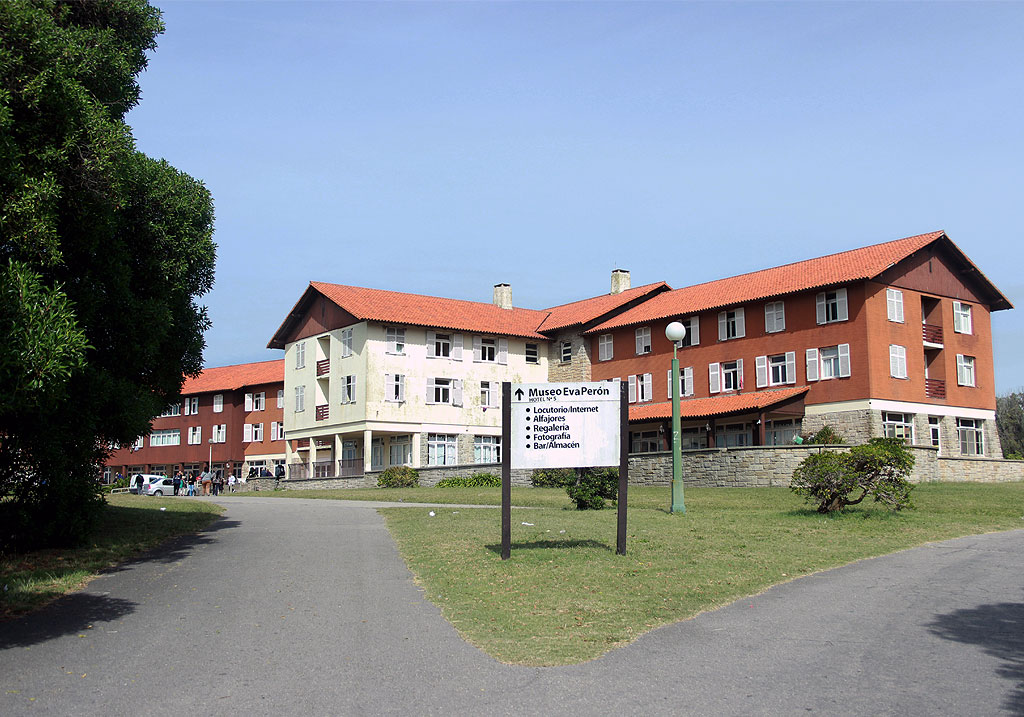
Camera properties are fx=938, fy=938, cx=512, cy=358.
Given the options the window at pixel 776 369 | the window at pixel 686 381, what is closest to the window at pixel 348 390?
the window at pixel 686 381

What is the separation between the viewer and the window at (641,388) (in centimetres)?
4953

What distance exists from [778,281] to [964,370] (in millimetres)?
9376

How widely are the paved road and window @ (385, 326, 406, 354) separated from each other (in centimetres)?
3846

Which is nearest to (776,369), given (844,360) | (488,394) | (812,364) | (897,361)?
(812,364)

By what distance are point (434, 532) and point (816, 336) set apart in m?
28.8

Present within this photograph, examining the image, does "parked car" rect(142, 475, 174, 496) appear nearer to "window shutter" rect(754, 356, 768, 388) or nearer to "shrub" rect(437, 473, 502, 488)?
Answer: "shrub" rect(437, 473, 502, 488)

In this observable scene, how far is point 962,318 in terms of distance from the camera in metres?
44.2

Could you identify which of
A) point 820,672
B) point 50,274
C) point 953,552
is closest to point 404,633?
point 820,672

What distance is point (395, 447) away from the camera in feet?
172

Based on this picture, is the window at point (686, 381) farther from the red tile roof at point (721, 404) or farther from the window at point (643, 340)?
the window at point (643, 340)

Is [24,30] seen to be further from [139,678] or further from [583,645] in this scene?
[583,645]

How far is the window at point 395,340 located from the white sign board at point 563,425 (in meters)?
37.5

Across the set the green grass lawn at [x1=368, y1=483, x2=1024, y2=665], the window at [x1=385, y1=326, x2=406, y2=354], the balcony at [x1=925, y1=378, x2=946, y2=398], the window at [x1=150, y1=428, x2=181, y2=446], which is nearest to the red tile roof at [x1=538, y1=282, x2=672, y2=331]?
the window at [x1=385, y1=326, x2=406, y2=354]

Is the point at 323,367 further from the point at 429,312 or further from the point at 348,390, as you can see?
the point at 429,312
